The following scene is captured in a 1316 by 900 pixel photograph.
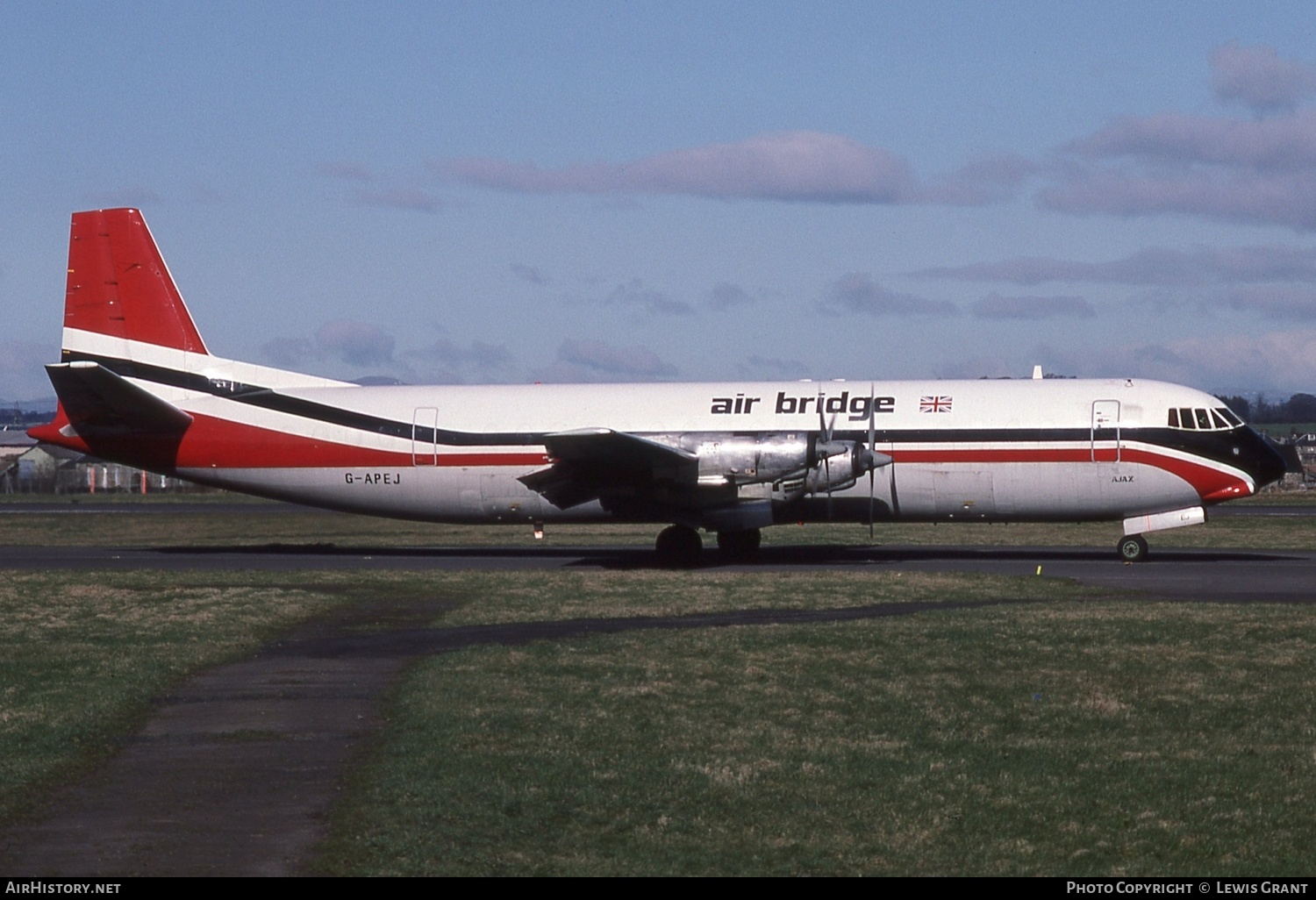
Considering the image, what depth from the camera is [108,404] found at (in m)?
33.2

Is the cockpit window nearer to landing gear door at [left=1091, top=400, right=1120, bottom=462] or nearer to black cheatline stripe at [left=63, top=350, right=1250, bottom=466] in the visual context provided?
black cheatline stripe at [left=63, top=350, right=1250, bottom=466]

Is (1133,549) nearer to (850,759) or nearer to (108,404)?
(850,759)

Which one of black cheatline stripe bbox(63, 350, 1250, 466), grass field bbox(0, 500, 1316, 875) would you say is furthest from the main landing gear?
grass field bbox(0, 500, 1316, 875)

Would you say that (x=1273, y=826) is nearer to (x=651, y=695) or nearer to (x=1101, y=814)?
(x=1101, y=814)

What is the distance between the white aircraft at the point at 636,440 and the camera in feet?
103

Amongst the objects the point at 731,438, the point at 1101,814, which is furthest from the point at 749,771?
the point at 731,438

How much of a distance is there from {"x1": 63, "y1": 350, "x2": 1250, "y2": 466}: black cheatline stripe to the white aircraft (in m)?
0.05

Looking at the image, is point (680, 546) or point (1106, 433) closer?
point (1106, 433)

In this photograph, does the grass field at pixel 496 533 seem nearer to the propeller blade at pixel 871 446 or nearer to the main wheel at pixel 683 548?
the main wheel at pixel 683 548

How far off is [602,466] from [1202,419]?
14060 mm

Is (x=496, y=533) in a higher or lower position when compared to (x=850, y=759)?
higher

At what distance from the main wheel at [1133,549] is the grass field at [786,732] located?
7296 mm

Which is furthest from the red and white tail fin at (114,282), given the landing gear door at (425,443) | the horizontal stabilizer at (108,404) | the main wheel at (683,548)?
the main wheel at (683,548)

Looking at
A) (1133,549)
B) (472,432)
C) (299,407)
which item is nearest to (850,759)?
(1133,549)
